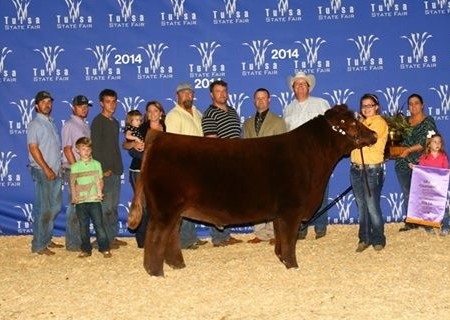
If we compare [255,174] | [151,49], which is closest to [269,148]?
[255,174]

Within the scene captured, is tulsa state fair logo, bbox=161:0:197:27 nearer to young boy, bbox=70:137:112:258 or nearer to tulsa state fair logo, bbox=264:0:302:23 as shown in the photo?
tulsa state fair logo, bbox=264:0:302:23

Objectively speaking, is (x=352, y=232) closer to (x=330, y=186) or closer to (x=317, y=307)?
(x=330, y=186)

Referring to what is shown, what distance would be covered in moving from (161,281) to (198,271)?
0.51 m

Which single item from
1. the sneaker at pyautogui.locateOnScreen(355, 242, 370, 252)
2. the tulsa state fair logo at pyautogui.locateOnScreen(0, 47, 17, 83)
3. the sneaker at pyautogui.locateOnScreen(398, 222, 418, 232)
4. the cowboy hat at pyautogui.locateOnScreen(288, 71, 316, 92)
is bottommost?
the sneaker at pyautogui.locateOnScreen(398, 222, 418, 232)

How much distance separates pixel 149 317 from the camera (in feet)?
15.4

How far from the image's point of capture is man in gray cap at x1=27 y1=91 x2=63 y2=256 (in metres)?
7.49

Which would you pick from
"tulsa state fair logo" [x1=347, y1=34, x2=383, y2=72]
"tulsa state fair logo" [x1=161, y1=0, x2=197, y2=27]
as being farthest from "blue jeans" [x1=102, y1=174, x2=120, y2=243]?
"tulsa state fair logo" [x1=347, y1=34, x2=383, y2=72]

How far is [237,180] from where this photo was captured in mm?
6078

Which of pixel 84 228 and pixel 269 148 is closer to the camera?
pixel 269 148

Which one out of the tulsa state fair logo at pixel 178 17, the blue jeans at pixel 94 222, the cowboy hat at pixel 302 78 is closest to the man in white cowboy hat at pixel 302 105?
the cowboy hat at pixel 302 78

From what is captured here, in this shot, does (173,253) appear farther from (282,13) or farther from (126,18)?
(282,13)

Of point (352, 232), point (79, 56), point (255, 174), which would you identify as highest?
point (79, 56)

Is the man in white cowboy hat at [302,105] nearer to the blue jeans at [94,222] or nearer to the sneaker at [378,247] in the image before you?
the sneaker at [378,247]

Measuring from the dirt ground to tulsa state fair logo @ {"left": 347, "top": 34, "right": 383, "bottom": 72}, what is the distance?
2.13 meters
